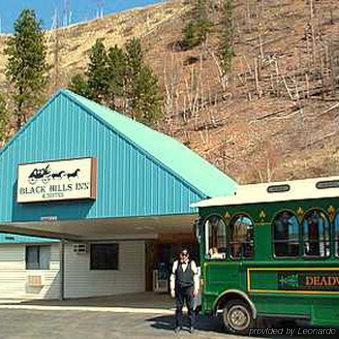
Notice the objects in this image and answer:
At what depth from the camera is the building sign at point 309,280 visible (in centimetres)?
1287

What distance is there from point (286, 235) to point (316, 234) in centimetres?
68

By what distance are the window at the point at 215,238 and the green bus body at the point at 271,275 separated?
0.10 metres

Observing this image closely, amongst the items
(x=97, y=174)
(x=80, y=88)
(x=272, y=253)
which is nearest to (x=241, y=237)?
(x=272, y=253)

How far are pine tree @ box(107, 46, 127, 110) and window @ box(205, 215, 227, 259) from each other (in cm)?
3034

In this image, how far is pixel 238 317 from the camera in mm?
14141

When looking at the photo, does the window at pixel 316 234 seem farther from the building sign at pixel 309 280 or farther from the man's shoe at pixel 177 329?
the man's shoe at pixel 177 329

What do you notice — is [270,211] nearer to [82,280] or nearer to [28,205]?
[28,205]

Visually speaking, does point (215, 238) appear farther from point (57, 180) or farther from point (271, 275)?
point (57, 180)

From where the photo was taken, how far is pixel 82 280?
95.8 feet

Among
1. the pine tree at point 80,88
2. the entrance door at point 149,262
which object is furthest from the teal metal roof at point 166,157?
the pine tree at point 80,88

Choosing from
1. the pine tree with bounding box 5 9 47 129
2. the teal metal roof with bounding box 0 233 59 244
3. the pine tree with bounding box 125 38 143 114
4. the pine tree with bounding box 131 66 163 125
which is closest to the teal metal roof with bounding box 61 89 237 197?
the teal metal roof with bounding box 0 233 59 244

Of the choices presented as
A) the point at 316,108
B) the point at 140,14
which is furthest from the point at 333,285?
the point at 140,14

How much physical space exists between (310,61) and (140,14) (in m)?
50.7

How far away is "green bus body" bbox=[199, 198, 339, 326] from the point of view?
42.5ft
